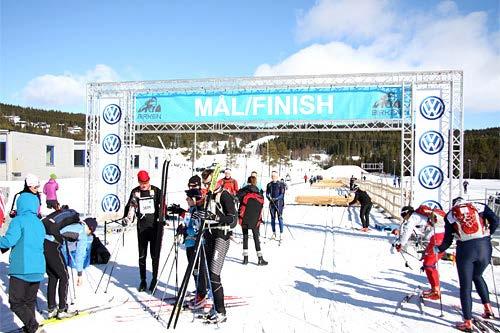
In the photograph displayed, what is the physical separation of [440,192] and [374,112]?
115 inches

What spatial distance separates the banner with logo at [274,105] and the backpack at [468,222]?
7.73 meters

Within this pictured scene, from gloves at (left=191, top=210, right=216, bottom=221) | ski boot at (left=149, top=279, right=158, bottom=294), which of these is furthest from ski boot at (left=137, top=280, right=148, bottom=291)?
A: gloves at (left=191, top=210, right=216, bottom=221)

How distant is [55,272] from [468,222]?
5.20m

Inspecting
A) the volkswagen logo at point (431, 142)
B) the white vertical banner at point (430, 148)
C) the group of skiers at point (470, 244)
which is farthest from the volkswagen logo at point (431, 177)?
the group of skiers at point (470, 244)

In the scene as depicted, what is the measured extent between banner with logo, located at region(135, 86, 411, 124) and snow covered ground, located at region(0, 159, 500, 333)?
3.90 m

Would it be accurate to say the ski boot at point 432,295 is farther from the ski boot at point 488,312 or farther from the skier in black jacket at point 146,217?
the skier in black jacket at point 146,217

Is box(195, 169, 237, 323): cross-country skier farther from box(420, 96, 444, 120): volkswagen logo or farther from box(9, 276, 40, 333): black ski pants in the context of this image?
box(420, 96, 444, 120): volkswagen logo

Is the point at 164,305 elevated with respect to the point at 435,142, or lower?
lower

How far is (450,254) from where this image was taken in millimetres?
10328

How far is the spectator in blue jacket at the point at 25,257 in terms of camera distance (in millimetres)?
4723

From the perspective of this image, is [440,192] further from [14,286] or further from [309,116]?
[14,286]

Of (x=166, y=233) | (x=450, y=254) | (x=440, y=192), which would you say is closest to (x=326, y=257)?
(x=450, y=254)

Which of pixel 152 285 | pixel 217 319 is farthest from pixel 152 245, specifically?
pixel 217 319

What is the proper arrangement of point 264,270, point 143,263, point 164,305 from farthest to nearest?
point 264,270 < point 143,263 < point 164,305
